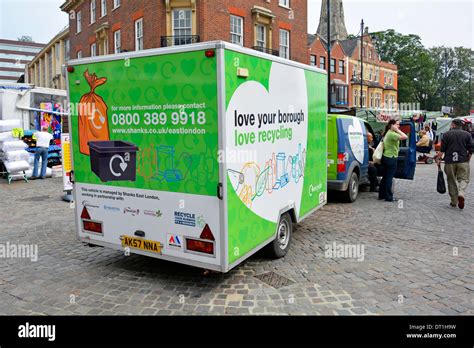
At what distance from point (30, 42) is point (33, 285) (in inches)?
5828

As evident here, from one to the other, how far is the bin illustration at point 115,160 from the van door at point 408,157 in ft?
25.2

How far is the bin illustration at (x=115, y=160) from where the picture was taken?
4.73 m

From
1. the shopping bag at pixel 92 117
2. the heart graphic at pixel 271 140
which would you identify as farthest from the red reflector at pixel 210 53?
the shopping bag at pixel 92 117

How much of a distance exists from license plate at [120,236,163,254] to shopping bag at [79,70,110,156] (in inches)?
49.3

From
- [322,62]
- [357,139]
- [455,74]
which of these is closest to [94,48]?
[357,139]

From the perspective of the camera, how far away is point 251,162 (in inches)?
179

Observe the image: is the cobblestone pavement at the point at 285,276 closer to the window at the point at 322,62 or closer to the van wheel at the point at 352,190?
the van wheel at the point at 352,190

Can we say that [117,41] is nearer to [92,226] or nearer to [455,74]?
[92,226]

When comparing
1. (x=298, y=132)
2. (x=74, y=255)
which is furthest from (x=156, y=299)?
(x=298, y=132)

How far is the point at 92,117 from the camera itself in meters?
5.04

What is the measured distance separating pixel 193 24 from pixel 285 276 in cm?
1891

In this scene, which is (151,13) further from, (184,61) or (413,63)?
(413,63)
